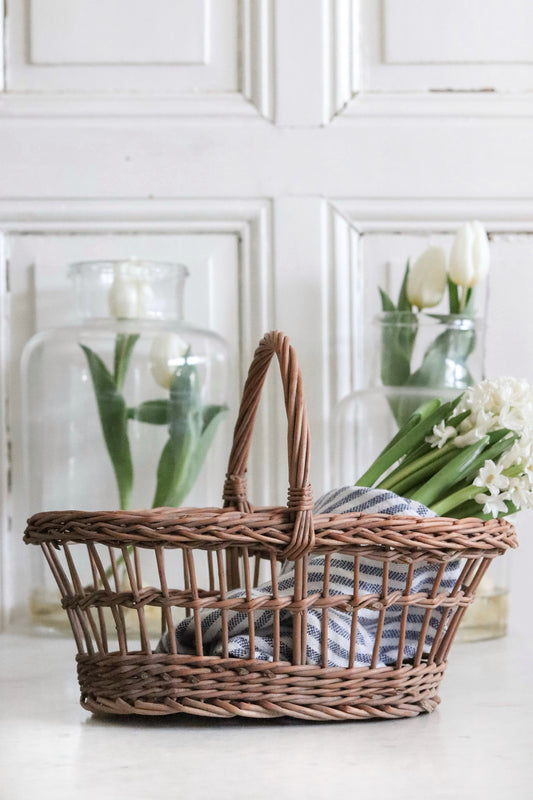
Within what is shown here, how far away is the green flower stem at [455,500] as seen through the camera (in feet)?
2.29

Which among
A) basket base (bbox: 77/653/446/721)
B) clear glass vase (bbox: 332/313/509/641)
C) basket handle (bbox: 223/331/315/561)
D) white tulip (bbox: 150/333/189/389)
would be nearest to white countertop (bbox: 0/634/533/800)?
basket base (bbox: 77/653/446/721)

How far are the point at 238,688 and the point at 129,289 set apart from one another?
498 millimetres

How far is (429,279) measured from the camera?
100 cm

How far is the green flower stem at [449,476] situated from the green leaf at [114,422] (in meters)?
0.39

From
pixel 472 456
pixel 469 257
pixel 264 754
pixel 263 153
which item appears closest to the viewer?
pixel 264 754

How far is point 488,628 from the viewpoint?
100 cm

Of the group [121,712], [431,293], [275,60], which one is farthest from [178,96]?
[121,712]

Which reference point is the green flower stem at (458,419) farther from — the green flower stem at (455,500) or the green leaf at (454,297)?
the green leaf at (454,297)

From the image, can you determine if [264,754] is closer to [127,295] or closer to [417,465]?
[417,465]

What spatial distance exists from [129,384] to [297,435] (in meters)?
0.45

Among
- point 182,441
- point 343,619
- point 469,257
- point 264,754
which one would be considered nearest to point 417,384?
point 469,257

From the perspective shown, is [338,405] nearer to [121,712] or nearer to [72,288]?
[72,288]

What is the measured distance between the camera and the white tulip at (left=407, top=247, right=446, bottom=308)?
39.2 inches

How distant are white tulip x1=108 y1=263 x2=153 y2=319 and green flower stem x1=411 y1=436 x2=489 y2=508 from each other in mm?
419
